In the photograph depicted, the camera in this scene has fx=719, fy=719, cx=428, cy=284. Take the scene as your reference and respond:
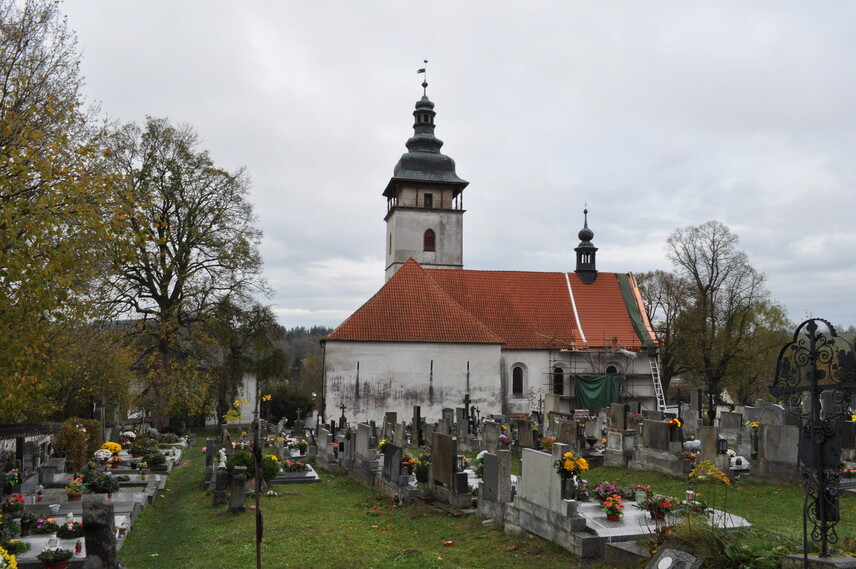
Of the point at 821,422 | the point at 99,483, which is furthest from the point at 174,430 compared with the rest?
the point at 821,422

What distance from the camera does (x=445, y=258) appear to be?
39.6 m

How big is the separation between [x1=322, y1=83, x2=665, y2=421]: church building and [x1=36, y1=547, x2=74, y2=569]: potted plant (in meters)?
17.2

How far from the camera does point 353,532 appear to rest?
11.6 m

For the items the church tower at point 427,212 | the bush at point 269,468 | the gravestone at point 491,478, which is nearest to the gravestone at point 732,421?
the gravestone at point 491,478

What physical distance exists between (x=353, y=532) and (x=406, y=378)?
18963 millimetres

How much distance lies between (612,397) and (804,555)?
2809 centimetres

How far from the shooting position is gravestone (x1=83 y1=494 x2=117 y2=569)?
25.7 ft

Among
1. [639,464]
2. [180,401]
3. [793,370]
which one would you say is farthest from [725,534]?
[180,401]

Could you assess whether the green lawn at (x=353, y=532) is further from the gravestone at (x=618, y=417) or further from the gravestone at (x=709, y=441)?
the gravestone at (x=618, y=417)

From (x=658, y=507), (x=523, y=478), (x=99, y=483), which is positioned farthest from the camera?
(x=99, y=483)

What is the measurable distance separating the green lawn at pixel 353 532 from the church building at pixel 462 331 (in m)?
11.8

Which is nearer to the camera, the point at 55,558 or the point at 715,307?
the point at 55,558

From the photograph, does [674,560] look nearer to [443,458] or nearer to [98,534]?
[98,534]

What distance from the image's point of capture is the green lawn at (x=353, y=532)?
9766 millimetres
